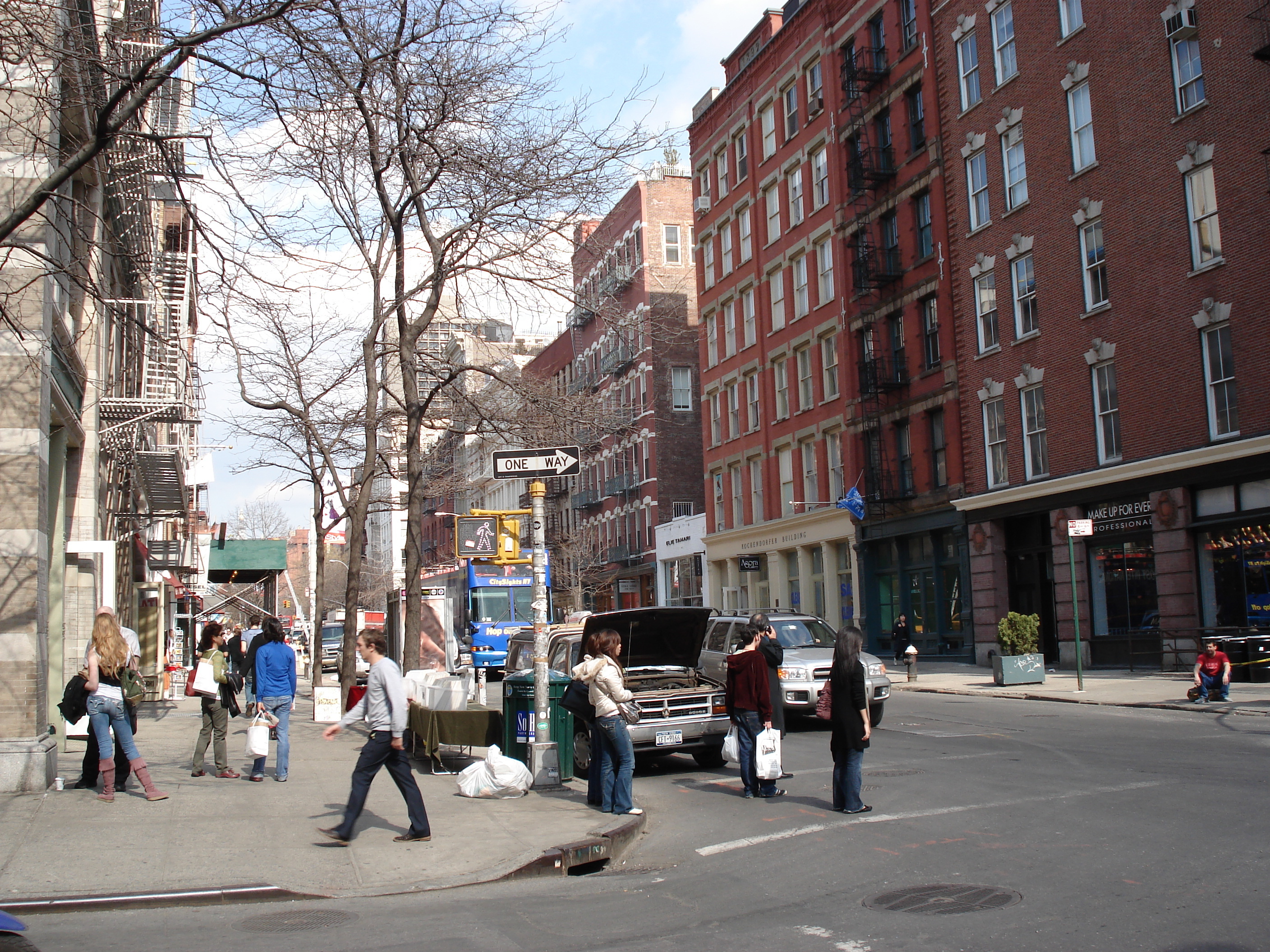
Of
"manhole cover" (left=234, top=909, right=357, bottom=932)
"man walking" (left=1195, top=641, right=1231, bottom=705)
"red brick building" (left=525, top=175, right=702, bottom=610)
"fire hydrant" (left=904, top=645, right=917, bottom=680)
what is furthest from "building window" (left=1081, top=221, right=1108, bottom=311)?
"red brick building" (left=525, top=175, right=702, bottom=610)

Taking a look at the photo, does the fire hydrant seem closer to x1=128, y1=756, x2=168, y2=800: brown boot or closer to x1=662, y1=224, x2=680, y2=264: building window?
x1=128, y1=756, x2=168, y2=800: brown boot

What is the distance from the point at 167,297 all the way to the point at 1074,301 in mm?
20653

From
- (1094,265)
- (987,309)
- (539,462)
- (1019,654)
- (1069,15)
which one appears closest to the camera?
(539,462)

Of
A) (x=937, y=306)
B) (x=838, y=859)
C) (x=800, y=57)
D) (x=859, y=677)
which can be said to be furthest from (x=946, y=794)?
(x=800, y=57)

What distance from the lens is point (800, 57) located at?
42.8m

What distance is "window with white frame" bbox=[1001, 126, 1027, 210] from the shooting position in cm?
3053

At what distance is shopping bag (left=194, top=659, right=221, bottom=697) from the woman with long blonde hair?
4.19 ft

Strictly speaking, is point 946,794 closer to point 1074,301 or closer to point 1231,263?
point 1231,263

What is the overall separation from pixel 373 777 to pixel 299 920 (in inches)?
83.4

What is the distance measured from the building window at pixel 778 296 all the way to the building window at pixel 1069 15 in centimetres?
1647

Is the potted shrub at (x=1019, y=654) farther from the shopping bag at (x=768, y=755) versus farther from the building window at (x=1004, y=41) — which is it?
the building window at (x=1004, y=41)

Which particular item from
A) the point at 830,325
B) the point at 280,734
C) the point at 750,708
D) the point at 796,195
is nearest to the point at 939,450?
the point at 830,325

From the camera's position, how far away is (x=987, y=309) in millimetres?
32125

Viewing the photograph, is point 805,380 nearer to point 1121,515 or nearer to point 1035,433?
point 1035,433
